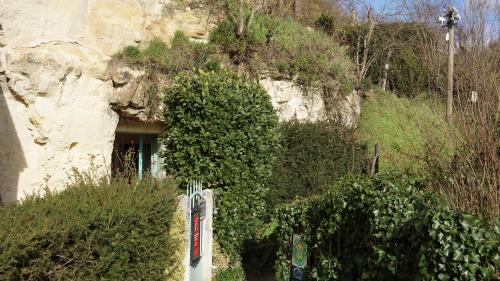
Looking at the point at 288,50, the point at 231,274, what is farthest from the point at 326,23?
the point at 231,274

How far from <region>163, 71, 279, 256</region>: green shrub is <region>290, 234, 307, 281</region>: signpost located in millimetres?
1767

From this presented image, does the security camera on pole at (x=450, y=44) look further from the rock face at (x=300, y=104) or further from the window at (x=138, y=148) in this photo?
the window at (x=138, y=148)

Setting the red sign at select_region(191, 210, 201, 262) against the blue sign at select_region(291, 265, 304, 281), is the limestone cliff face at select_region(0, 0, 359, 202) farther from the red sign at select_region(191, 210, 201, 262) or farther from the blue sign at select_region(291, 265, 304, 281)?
the blue sign at select_region(291, 265, 304, 281)

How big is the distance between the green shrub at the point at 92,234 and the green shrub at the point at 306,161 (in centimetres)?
330

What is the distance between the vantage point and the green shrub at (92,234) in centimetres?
362

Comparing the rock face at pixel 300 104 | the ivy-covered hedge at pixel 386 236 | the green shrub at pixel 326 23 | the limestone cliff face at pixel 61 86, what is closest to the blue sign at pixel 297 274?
the ivy-covered hedge at pixel 386 236

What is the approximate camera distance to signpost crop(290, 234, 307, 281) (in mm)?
5559

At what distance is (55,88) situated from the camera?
8.30m

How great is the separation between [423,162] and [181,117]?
3.67m

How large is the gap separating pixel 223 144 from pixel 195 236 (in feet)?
5.40

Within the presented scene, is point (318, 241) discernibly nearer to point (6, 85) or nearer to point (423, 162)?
point (423, 162)

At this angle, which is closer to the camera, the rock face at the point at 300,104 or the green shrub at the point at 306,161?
the green shrub at the point at 306,161

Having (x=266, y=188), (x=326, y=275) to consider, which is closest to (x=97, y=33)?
(x=266, y=188)

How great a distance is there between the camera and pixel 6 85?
312 inches
